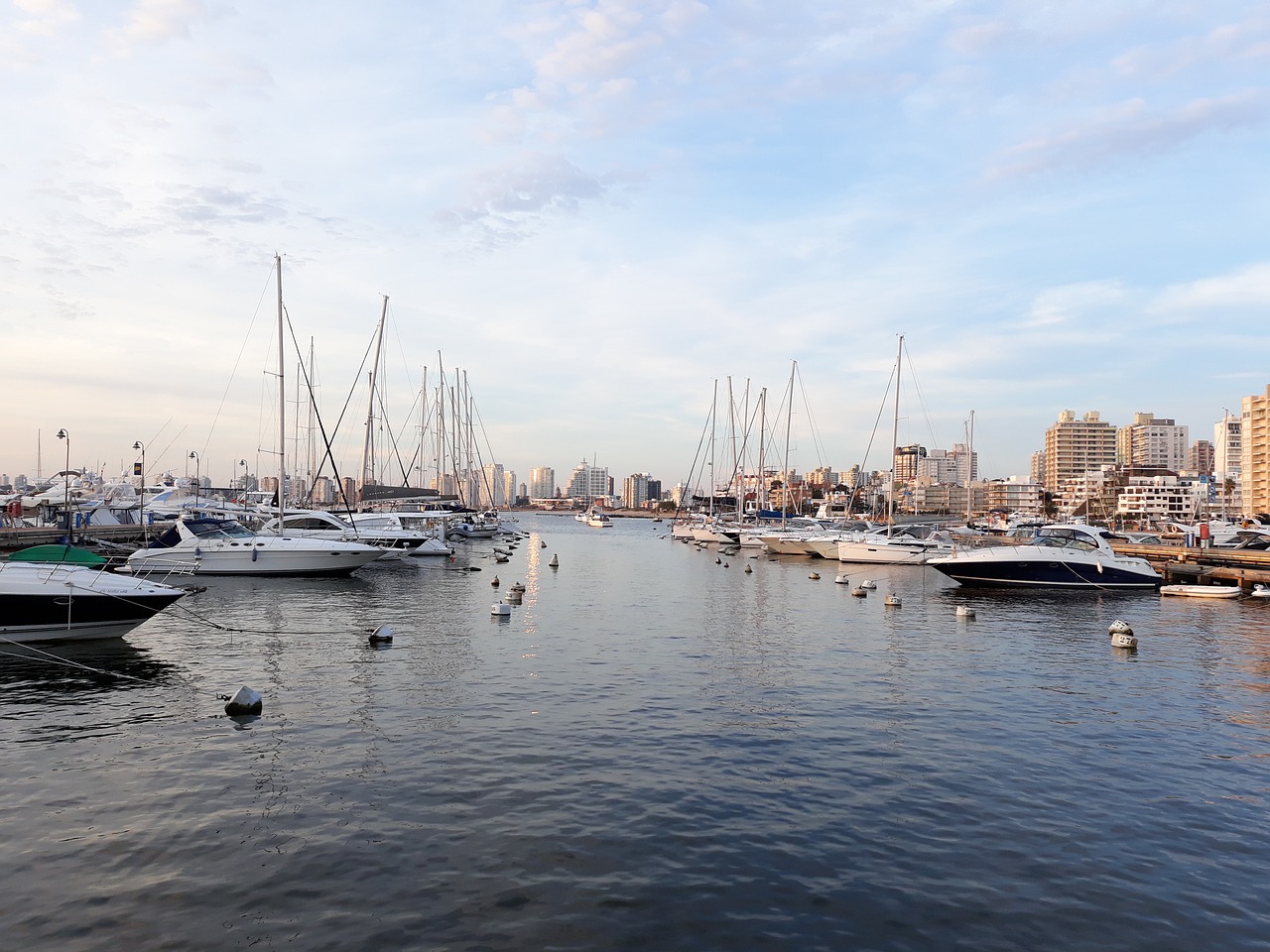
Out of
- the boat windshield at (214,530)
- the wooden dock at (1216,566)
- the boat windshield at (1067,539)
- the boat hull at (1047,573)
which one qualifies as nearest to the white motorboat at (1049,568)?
the boat hull at (1047,573)

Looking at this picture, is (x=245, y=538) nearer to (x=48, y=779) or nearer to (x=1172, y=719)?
(x=48, y=779)

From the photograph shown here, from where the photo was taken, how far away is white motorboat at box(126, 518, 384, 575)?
139ft

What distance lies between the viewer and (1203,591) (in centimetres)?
4225

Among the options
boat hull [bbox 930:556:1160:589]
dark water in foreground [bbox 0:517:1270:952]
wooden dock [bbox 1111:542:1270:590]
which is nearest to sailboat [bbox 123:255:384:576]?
dark water in foreground [bbox 0:517:1270:952]

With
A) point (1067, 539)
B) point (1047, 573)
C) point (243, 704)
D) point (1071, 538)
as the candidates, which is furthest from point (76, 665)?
point (1071, 538)

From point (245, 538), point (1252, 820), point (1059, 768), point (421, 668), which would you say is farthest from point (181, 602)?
point (1252, 820)

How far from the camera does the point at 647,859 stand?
1011 cm

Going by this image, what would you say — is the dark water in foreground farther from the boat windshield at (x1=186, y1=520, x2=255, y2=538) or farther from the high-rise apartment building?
the high-rise apartment building

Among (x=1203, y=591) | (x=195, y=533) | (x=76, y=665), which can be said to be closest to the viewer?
(x=76, y=665)

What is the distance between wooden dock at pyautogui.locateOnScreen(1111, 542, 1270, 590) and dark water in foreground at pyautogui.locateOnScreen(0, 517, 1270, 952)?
26.9 m

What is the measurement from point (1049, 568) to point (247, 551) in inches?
1707

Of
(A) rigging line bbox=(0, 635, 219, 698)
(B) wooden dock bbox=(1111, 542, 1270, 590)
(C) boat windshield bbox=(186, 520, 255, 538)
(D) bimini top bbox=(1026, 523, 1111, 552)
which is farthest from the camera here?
(B) wooden dock bbox=(1111, 542, 1270, 590)

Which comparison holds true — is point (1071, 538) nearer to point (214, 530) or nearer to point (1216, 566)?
point (1216, 566)

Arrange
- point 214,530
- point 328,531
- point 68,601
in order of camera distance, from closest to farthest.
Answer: point 68,601, point 214,530, point 328,531
